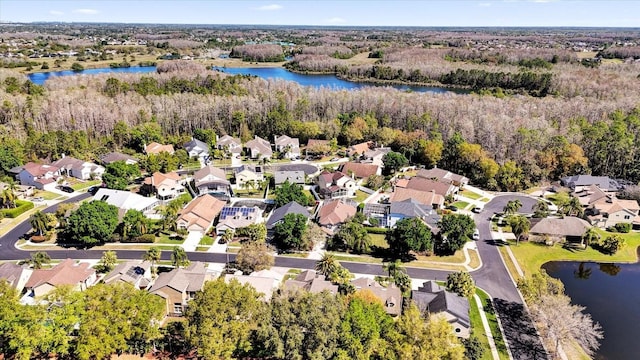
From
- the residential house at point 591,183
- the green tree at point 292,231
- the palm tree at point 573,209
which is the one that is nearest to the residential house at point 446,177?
the palm tree at point 573,209

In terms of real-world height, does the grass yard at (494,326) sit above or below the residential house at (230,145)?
below

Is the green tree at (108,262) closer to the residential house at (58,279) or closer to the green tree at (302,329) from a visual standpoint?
the residential house at (58,279)

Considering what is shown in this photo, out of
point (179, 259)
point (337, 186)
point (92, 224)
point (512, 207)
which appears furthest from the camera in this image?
point (337, 186)

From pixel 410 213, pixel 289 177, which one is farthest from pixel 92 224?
pixel 410 213

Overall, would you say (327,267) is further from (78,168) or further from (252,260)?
(78,168)

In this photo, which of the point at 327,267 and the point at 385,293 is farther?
the point at 327,267

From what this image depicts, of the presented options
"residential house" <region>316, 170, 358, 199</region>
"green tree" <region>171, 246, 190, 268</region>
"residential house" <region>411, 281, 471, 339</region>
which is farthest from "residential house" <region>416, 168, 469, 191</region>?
"green tree" <region>171, 246, 190, 268</region>
